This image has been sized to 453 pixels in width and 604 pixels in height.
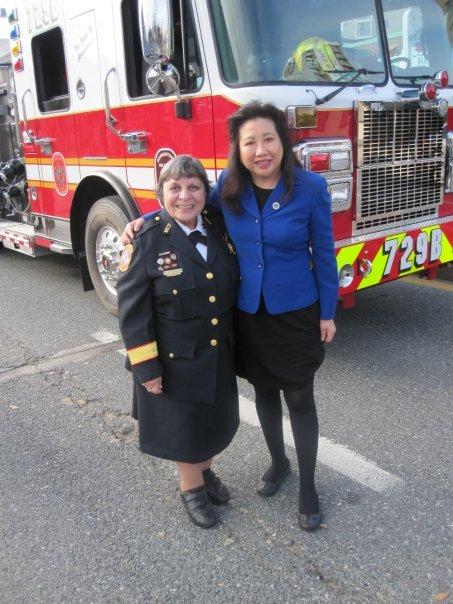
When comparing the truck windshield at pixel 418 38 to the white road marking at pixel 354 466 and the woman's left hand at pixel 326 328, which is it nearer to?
the woman's left hand at pixel 326 328

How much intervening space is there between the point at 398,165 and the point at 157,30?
170cm

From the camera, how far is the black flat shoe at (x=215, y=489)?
265 cm

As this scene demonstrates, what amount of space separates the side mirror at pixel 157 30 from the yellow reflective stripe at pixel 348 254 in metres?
1.53

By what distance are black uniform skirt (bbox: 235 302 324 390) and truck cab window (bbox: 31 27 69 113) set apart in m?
3.50

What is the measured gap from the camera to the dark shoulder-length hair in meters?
2.22

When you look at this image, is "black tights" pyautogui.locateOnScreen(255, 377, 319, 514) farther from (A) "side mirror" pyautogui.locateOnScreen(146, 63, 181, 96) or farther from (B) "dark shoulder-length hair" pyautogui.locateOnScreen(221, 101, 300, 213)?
(A) "side mirror" pyautogui.locateOnScreen(146, 63, 181, 96)

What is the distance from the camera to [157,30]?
3391mm

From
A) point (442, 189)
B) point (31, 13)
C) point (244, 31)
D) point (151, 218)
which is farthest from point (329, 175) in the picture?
point (31, 13)

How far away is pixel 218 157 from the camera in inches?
141

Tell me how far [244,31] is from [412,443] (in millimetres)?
2410

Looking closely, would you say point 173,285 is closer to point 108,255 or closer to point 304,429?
point 304,429

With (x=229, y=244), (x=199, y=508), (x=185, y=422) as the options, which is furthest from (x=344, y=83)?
(x=199, y=508)

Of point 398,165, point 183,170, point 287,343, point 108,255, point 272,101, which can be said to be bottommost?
point 108,255

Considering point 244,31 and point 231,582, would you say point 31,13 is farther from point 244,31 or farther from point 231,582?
point 231,582
